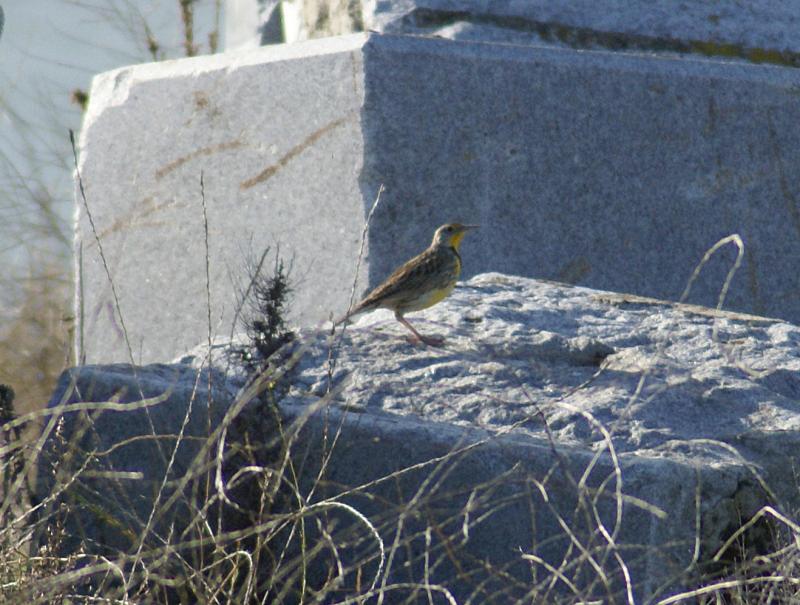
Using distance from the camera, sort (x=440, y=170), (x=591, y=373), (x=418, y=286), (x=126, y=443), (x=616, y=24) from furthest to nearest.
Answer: (x=616, y=24)
(x=440, y=170)
(x=418, y=286)
(x=591, y=373)
(x=126, y=443)

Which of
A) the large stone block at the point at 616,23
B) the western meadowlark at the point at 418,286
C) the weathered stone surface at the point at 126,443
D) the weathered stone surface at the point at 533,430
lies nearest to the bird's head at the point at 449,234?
the western meadowlark at the point at 418,286

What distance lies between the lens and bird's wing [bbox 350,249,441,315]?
17.2 ft

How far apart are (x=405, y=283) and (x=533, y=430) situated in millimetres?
1432

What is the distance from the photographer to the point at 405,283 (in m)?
5.30

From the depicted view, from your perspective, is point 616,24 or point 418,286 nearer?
point 418,286

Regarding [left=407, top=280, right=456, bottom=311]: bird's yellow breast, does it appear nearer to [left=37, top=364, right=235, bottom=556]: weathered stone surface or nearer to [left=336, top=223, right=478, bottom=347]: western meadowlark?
[left=336, top=223, right=478, bottom=347]: western meadowlark

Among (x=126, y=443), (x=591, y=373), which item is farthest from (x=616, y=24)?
(x=126, y=443)

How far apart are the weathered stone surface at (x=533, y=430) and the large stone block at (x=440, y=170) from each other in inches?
43.8

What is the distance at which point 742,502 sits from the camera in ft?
12.1

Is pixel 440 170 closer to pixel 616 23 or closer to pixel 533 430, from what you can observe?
pixel 616 23

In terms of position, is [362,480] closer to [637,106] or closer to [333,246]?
[333,246]

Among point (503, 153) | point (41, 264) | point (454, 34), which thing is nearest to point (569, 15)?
point (454, 34)

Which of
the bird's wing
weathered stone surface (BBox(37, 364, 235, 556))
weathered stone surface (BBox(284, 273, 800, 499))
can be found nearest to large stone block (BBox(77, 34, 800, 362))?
the bird's wing

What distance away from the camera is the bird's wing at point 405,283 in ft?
17.2
